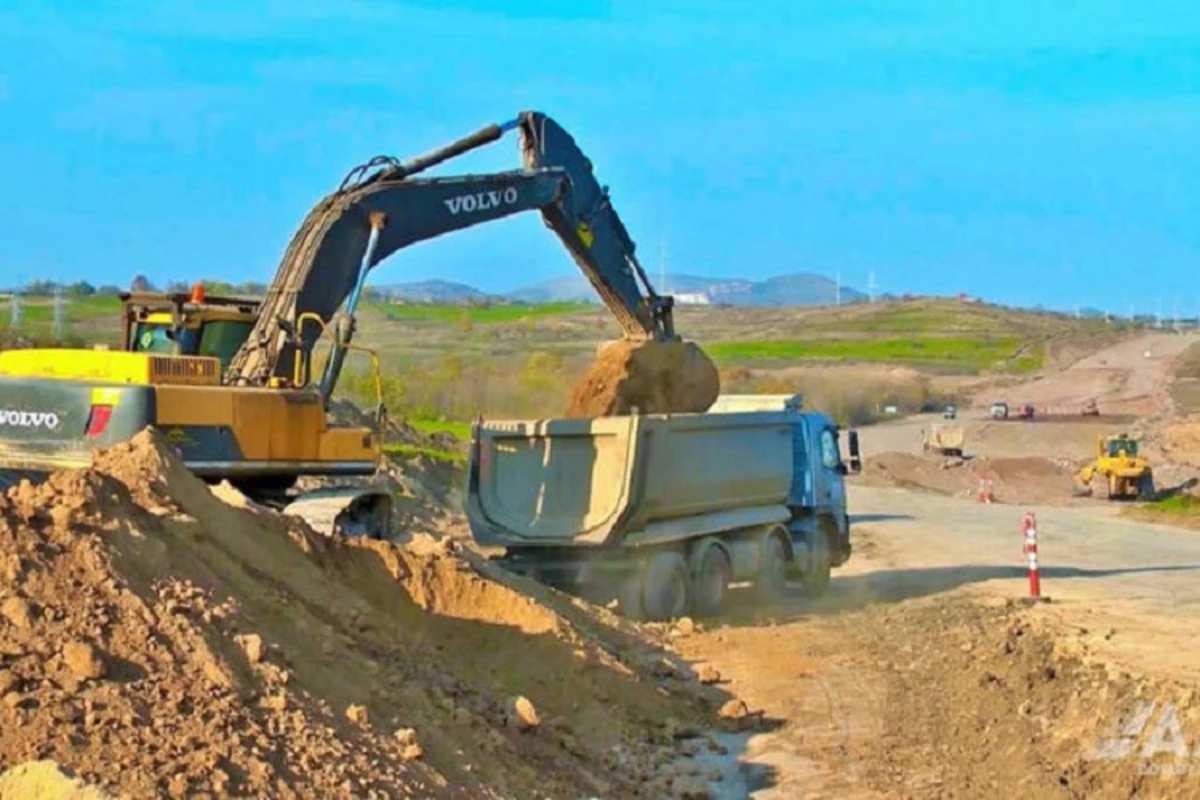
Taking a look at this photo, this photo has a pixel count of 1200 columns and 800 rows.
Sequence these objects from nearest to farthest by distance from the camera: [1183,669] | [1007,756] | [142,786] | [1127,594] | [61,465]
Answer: [142,786] → [1007,756] → [61,465] → [1183,669] → [1127,594]

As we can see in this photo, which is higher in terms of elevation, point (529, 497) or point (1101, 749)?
point (529, 497)

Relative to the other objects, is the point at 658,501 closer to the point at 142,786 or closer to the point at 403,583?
the point at 403,583

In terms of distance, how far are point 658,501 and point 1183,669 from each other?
17.8ft

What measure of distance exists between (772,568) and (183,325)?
8.82m

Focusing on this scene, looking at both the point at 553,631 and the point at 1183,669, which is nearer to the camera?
the point at 553,631

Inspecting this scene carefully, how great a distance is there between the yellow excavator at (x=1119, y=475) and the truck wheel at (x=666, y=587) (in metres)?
31.2

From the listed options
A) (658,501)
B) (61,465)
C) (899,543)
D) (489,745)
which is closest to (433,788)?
(489,745)

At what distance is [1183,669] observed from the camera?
56.2 feet

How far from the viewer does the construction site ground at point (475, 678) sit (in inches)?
340

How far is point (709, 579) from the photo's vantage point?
20156 millimetres

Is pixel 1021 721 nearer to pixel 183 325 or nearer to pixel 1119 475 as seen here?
pixel 183 325

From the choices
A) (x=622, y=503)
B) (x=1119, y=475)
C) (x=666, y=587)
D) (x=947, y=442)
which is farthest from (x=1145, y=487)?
(x=622, y=503)

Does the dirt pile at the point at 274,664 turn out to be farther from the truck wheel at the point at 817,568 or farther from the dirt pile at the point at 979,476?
the dirt pile at the point at 979,476

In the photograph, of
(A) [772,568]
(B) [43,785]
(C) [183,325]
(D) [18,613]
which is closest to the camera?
(B) [43,785]
